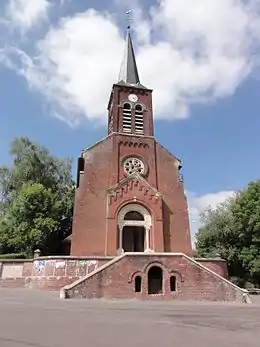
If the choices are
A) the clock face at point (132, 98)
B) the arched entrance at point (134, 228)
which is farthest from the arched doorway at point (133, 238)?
the clock face at point (132, 98)

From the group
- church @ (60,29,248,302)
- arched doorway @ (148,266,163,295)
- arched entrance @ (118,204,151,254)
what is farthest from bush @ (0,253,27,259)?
arched doorway @ (148,266,163,295)

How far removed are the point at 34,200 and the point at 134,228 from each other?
10.5 meters

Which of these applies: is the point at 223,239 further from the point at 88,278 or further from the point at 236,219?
the point at 88,278

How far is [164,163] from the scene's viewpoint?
102 ft

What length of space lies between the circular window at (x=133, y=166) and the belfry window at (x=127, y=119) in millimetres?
3267

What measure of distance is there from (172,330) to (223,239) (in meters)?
Answer: 26.4

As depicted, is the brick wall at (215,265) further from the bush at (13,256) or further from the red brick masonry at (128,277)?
the bush at (13,256)

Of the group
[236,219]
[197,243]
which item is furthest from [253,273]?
[197,243]

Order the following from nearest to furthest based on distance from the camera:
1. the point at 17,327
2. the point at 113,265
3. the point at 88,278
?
the point at 17,327 → the point at 88,278 → the point at 113,265

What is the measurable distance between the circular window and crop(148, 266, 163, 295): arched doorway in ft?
37.7

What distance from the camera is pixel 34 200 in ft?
106

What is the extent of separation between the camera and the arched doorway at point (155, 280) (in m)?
19.4

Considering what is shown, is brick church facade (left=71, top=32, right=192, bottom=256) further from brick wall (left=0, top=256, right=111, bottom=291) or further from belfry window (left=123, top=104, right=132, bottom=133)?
brick wall (left=0, top=256, right=111, bottom=291)

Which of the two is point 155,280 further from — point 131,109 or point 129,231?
point 131,109
